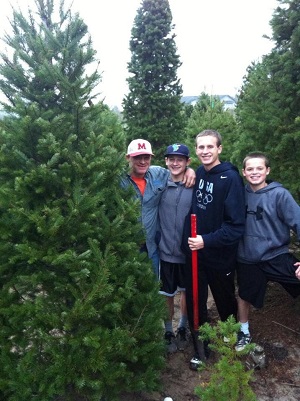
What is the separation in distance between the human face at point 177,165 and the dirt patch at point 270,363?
Answer: 210 cm

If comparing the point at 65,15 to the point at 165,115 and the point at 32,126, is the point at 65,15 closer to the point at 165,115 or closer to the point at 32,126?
the point at 32,126

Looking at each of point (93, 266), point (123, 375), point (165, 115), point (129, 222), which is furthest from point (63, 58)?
point (165, 115)

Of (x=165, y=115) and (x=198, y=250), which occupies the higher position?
(x=165, y=115)

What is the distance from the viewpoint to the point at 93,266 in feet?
8.84

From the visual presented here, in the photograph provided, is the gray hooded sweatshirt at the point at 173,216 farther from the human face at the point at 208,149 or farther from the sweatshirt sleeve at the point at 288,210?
the sweatshirt sleeve at the point at 288,210

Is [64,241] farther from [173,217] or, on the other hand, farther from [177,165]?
[177,165]

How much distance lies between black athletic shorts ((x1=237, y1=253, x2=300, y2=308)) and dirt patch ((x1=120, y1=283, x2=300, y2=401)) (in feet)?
2.57

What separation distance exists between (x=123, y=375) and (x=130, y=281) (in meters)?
0.73

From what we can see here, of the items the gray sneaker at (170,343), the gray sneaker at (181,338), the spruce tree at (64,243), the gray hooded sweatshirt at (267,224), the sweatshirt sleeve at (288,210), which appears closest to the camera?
the spruce tree at (64,243)

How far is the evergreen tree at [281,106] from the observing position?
4391 millimetres

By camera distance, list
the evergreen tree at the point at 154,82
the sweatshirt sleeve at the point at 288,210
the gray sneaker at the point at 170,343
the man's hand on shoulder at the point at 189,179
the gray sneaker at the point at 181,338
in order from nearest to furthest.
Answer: the sweatshirt sleeve at the point at 288,210
the man's hand on shoulder at the point at 189,179
the gray sneaker at the point at 170,343
the gray sneaker at the point at 181,338
the evergreen tree at the point at 154,82

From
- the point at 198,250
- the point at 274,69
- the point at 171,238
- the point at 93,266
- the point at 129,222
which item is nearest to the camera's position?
the point at 93,266

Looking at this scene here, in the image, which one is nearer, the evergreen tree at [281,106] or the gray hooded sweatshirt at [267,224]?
the gray hooded sweatshirt at [267,224]

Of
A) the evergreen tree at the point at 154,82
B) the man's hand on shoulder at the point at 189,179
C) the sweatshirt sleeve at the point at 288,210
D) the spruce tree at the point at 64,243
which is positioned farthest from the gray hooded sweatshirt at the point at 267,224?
the evergreen tree at the point at 154,82
